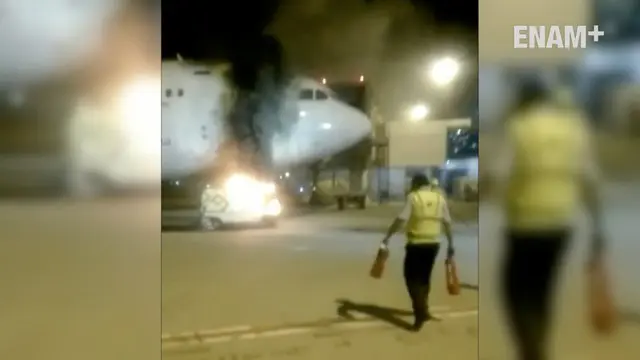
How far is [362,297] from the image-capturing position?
1346 millimetres

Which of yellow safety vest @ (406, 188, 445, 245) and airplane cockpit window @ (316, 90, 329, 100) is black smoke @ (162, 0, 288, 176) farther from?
yellow safety vest @ (406, 188, 445, 245)

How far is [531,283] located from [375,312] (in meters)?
0.30

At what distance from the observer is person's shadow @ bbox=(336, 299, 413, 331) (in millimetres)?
1343

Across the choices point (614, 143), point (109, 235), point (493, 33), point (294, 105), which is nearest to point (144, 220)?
point (109, 235)

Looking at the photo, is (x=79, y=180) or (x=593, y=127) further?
(x=593, y=127)

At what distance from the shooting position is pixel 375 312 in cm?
135

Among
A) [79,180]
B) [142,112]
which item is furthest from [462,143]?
[79,180]

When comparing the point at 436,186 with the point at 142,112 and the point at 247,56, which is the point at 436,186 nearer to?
the point at 247,56

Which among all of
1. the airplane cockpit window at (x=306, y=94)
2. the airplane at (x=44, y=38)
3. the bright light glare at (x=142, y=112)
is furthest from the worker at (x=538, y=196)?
the airplane at (x=44, y=38)

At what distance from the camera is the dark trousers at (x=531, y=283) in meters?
1.38

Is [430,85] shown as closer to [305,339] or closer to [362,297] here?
[362,297]

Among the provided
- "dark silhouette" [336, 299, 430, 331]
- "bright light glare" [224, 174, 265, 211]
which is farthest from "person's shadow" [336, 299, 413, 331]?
"bright light glare" [224, 174, 265, 211]

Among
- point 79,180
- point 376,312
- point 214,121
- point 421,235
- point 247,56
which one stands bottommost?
point 376,312

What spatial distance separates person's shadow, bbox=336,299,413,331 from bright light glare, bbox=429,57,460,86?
1.36 ft
